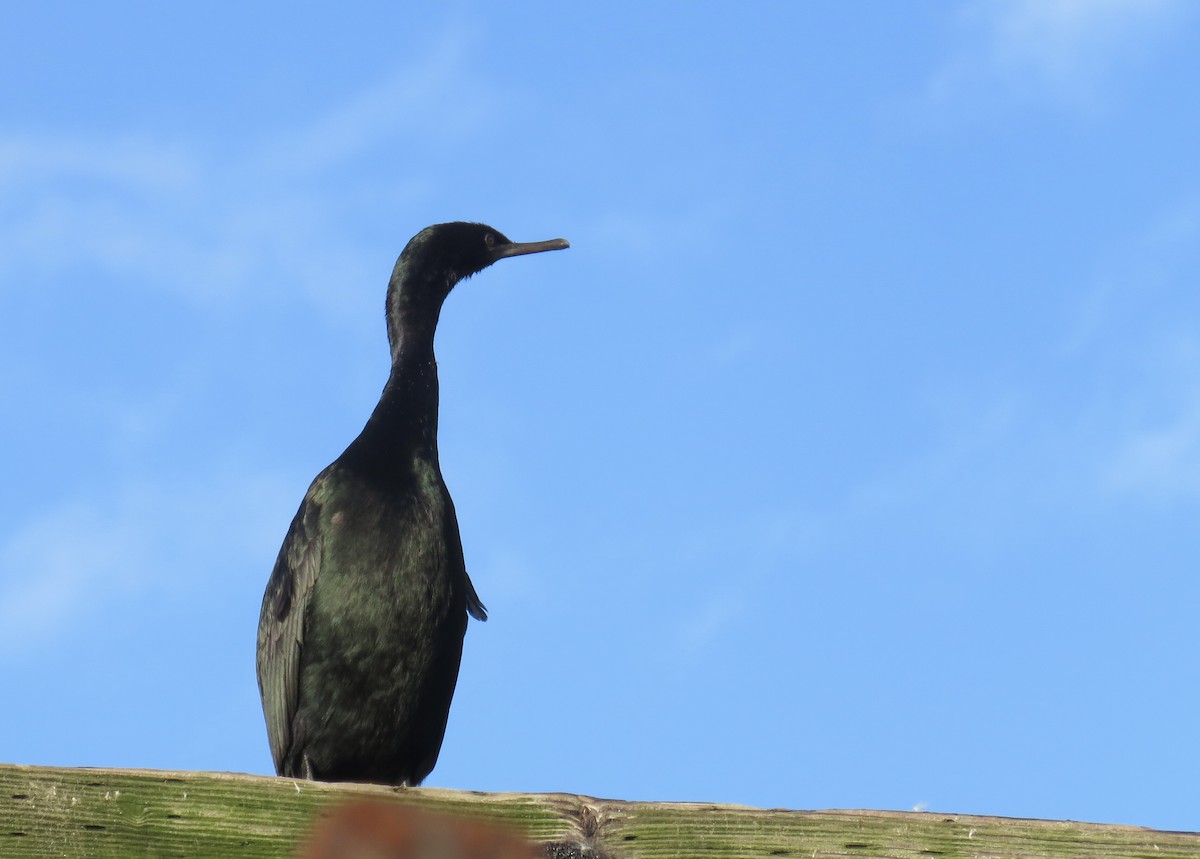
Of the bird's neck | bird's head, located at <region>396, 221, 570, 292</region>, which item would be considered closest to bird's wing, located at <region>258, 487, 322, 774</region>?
the bird's neck

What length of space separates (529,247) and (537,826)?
17.0 ft

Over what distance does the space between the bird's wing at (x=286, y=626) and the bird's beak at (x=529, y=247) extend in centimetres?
179

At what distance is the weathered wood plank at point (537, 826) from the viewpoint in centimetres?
211

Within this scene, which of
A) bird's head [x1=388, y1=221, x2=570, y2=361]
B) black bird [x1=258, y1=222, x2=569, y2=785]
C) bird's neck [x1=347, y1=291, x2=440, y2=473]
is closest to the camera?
black bird [x1=258, y1=222, x2=569, y2=785]

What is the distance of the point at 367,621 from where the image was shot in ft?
17.9

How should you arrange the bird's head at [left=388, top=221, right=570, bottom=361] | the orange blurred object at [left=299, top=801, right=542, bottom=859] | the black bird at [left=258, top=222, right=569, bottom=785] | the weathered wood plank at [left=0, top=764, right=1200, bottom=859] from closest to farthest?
the orange blurred object at [left=299, top=801, right=542, bottom=859], the weathered wood plank at [left=0, top=764, right=1200, bottom=859], the black bird at [left=258, top=222, right=569, bottom=785], the bird's head at [left=388, top=221, right=570, bottom=361]

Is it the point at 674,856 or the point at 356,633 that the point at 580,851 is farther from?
the point at 356,633

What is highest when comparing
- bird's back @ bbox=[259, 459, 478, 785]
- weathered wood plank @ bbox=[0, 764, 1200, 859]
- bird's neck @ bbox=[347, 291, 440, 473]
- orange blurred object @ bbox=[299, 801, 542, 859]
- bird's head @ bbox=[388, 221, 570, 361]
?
bird's head @ bbox=[388, 221, 570, 361]

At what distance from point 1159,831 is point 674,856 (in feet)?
2.13

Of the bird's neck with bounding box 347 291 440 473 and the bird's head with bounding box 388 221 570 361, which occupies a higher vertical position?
the bird's head with bounding box 388 221 570 361

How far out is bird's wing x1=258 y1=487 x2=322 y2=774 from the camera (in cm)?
553

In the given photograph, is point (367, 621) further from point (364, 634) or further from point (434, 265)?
point (434, 265)

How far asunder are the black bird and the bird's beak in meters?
1.48

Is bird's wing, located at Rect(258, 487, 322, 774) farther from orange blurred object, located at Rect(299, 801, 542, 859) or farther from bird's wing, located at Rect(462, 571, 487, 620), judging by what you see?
orange blurred object, located at Rect(299, 801, 542, 859)
